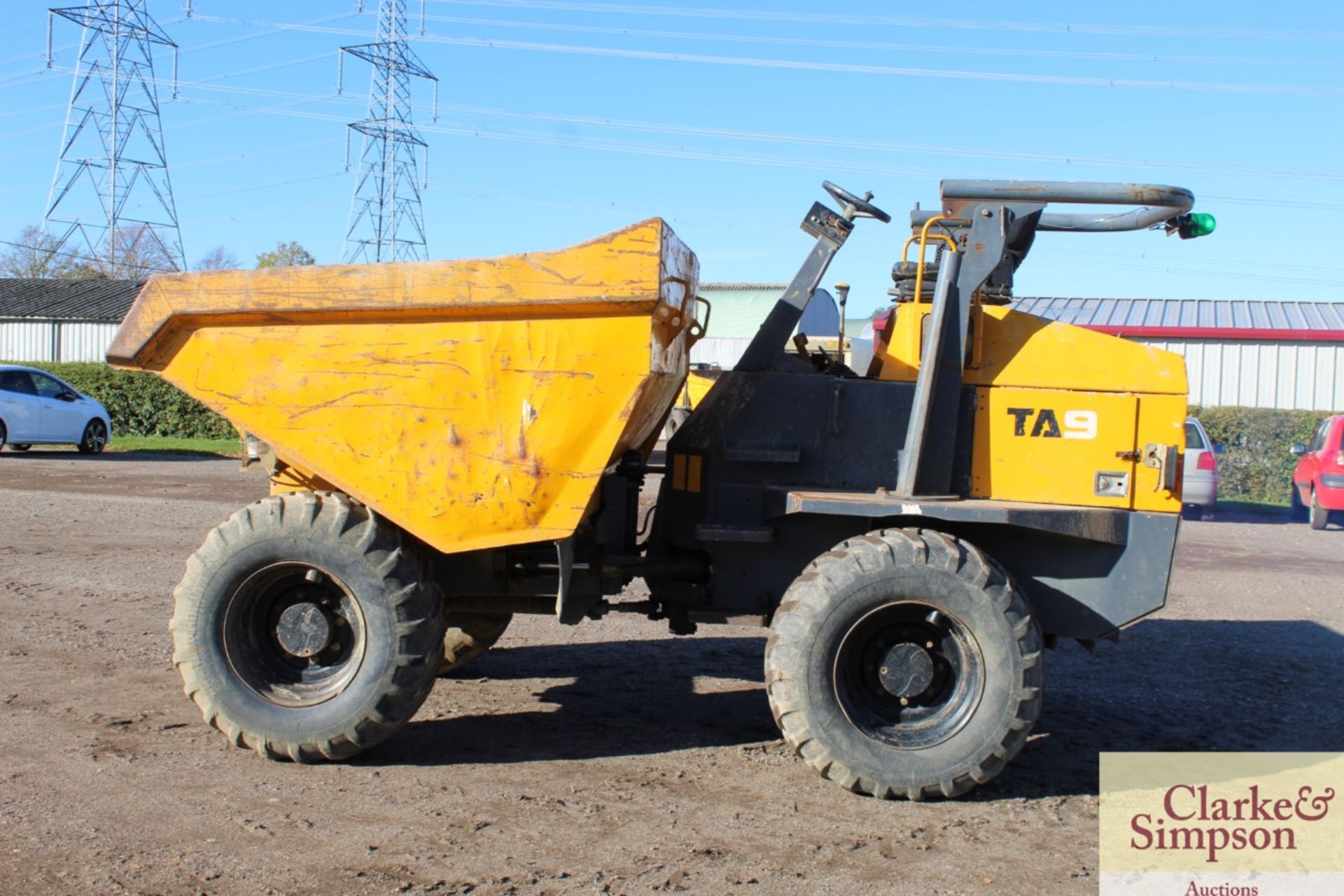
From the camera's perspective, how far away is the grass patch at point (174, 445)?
2339 centimetres

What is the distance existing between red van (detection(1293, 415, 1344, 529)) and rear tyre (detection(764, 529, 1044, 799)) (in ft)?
45.2

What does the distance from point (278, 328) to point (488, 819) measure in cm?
224

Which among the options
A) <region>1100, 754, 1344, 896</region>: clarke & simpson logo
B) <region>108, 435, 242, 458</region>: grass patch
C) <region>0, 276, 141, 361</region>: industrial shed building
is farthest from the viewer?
<region>0, 276, 141, 361</region>: industrial shed building

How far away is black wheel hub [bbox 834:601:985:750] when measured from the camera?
5156 mm

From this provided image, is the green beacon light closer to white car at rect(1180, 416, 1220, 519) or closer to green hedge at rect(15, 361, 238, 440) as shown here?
white car at rect(1180, 416, 1220, 519)

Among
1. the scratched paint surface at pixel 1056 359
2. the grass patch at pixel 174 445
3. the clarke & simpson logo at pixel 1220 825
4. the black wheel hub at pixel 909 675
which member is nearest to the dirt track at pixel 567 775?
the clarke & simpson logo at pixel 1220 825

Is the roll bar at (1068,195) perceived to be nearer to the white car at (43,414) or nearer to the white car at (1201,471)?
the white car at (1201,471)

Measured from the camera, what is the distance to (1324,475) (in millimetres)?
16859

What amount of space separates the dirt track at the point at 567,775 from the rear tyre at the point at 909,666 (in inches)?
7.1

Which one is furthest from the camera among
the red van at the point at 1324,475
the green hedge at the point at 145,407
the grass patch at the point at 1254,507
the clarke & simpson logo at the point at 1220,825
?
the green hedge at the point at 145,407

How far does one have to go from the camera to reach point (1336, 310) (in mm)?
27984

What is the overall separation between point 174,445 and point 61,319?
14.3 meters

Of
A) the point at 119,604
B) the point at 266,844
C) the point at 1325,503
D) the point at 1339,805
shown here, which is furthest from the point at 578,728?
the point at 1325,503

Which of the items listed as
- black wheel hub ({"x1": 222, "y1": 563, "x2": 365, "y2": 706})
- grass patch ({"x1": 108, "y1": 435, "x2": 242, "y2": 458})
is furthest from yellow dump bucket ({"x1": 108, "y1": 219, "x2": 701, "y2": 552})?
grass patch ({"x1": 108, "y1": 435, "x2": 242, "y2": 458})
